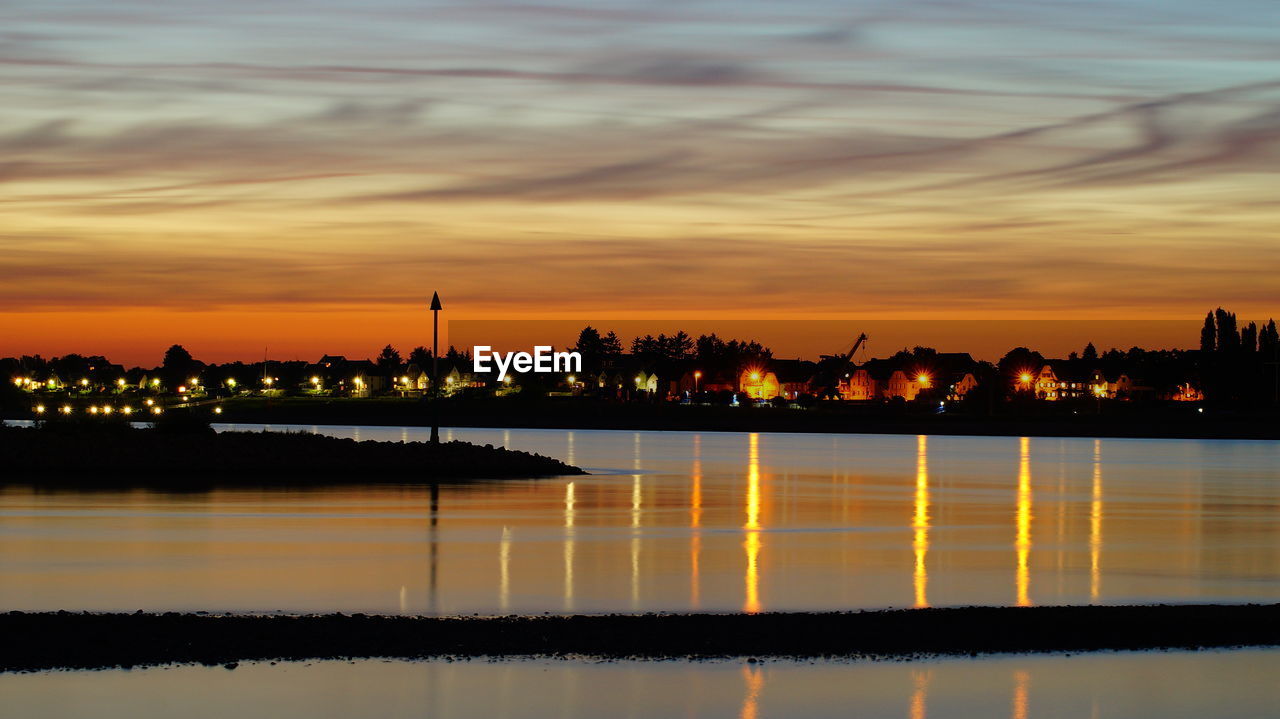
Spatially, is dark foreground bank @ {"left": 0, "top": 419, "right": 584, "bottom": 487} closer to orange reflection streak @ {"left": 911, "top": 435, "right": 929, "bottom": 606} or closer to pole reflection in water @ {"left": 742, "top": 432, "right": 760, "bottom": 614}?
pole reflection in water @ {"left": 742, "top": 432, "right": 760, "bottom": 614}

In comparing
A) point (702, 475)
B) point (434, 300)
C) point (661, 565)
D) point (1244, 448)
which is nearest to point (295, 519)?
point (661, 565)

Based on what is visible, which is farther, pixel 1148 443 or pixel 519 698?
pixel 1148 443

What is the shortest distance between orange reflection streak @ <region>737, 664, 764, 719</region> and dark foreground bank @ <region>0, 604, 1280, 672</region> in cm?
78

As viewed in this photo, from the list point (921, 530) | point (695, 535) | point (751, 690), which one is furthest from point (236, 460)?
point (751, 690)

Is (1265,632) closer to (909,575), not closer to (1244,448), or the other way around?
(909,575)

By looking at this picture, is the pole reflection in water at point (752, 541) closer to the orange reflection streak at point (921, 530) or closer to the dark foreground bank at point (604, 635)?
the orange reflection streak at point (921, 530)

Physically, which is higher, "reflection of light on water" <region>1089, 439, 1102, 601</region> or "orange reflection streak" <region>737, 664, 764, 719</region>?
"orange reflection streak" <region>737, 664, 764, 719</region>

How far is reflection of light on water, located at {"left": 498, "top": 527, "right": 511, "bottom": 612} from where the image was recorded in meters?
21.3

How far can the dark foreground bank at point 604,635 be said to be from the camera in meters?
15.9

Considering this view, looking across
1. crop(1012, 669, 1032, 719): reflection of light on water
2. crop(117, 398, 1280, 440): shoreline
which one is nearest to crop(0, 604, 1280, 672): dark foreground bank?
crop(1012, 669, 1032, 719): reflection of light on water

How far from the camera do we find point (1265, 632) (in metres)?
18.0

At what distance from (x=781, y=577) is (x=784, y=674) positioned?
947 centimetres

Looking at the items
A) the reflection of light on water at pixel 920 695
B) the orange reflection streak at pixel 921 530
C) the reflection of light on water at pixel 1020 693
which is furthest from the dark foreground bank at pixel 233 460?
the reflection of light on water at pixel 1020 693

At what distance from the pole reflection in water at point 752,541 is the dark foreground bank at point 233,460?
28.0ft
